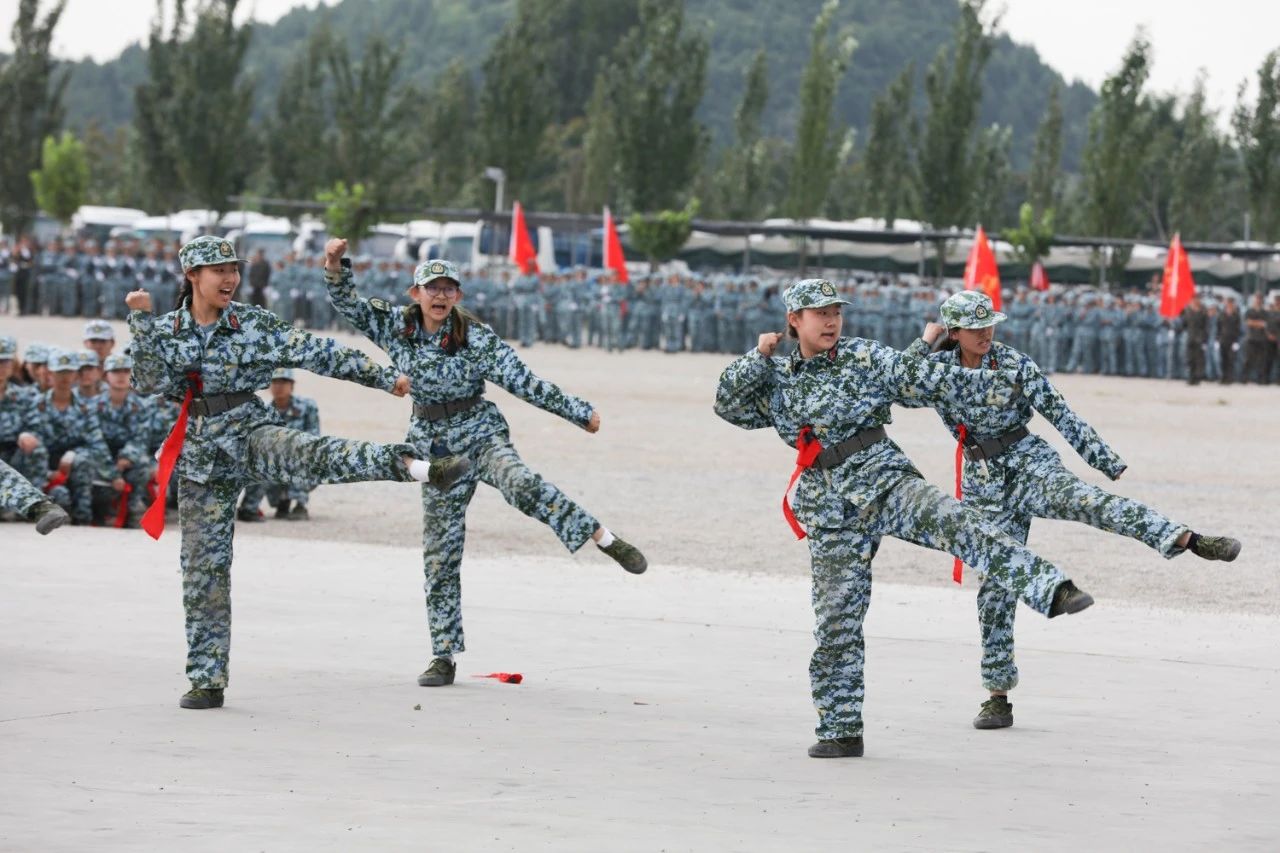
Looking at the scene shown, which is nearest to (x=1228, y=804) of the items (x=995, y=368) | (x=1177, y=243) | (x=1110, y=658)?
(x=995, y=368)

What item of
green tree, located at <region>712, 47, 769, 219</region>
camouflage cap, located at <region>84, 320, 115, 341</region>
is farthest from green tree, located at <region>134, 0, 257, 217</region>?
camouflage cap, located at <region>84, 320, 115, 341</region>

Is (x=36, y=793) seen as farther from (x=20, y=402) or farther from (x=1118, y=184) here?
(x=1118, y=184)

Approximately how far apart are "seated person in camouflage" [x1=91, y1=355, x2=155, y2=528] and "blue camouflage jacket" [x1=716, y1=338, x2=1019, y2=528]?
27.9ft

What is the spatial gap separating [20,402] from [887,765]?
9.55 m

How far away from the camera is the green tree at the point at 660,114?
196 ft

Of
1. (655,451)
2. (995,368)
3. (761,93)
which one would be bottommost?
(655,451)

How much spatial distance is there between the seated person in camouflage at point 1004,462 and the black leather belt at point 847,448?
2.16 ft

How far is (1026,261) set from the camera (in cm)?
5250

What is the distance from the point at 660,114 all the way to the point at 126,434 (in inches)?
1767

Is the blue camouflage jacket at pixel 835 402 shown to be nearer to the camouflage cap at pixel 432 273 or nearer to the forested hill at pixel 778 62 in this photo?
the camouflage cap at pixel 432 273

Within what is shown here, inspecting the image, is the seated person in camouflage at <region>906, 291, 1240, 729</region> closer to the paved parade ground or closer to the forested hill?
the paved parade ground

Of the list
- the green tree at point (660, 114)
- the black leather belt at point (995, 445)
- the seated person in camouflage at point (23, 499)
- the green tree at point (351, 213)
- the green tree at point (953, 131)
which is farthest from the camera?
the green tree at point (660, 114)

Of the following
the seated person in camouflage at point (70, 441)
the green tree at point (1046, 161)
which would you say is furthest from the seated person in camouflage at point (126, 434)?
the green tree at point (1046, 161)

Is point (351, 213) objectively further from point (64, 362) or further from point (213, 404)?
point (213, 404)
